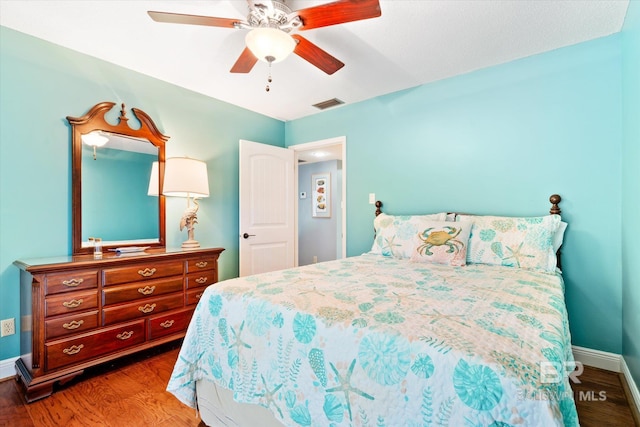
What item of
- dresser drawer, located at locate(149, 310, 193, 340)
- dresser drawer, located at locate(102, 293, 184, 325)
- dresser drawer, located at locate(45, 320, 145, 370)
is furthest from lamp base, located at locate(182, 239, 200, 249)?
dresser drawer, located at locate(45, 320, 145, 370)

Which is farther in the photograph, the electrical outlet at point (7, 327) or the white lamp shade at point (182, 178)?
the white lamp shade at point (182, 178)

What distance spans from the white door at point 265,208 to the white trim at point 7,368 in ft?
6.10

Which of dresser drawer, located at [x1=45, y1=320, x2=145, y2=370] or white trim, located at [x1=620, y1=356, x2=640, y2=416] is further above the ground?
dresser drawer, located at [x1=45, y1=320, x2=145, y2=370]

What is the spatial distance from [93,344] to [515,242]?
120 inches

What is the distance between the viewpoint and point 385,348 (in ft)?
3.15

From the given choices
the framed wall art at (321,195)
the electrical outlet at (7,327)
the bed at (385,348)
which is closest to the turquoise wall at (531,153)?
the bed at (385,348)

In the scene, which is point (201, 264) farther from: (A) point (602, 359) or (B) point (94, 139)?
(A) point (602, 359)

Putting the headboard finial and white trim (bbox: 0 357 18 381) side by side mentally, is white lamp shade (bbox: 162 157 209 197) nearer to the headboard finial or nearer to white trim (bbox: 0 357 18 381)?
white trim (bbox: 0 357 18 381)

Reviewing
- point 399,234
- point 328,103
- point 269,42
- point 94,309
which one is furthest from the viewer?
point 328,103

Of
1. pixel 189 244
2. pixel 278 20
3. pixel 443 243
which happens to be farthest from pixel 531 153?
pixel 189 244

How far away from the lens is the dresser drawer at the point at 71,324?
6.18ft

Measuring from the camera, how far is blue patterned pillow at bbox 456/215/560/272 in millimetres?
2090

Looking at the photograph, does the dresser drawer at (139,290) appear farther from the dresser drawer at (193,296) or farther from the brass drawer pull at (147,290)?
the dresser drawer at (193,296)

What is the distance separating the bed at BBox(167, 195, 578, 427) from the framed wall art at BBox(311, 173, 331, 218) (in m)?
3.71
